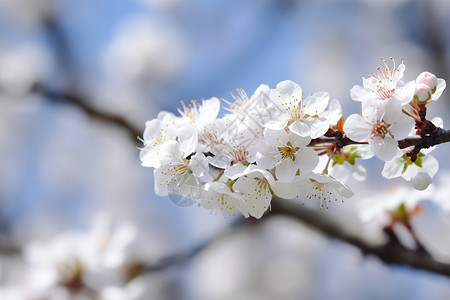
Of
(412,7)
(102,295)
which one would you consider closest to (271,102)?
(102,295)

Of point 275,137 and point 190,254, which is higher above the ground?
point 190,254

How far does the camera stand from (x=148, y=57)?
6727 millimetres

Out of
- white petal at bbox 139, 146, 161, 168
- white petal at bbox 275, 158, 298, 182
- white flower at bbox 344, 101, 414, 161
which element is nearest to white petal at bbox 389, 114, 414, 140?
white flower at bbox 344, 101, 414, 161

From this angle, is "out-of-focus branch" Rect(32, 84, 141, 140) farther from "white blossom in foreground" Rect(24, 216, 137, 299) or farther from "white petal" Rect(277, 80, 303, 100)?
"white petal" Rect(277, 80, 303, 100)

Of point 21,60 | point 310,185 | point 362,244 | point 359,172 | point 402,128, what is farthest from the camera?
point 21,60

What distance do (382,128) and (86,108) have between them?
1.51 metres

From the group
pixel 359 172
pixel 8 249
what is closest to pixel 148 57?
pixel 8 249

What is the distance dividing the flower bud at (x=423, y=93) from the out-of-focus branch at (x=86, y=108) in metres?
1.29

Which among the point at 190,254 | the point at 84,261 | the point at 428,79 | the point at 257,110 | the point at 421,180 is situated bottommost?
the point at 421,180

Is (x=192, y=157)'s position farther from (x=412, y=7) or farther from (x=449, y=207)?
(x=412, y=7)

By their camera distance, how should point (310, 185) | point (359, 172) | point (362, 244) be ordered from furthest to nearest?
1. point (362, 244)
2. point (359, 172)
3. point (310, 185)

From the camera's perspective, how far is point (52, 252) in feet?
7.53

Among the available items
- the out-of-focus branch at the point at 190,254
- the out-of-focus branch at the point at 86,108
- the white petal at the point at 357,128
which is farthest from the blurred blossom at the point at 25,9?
the white petal at the point at 357,128

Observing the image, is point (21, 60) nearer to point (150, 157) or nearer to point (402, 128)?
point (150, 157)
